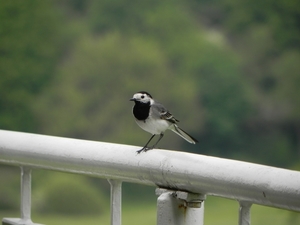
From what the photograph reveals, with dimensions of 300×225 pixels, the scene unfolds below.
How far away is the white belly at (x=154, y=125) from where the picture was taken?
116 inches

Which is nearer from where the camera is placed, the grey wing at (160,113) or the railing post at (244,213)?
the railing post at (244,213)

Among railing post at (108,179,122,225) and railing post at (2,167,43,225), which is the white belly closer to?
railing post at (2,167,43,225)

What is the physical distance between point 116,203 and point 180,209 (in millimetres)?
178

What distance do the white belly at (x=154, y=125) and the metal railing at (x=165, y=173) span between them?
1366mm

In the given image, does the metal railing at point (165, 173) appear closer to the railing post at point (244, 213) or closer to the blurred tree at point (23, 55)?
the railing post at point (244, 213)

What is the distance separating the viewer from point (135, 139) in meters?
11.4

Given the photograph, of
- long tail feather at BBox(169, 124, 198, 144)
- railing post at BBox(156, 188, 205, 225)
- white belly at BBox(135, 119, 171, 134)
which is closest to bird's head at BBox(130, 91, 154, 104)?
white belly at BBox(135, 119, 171, 134)

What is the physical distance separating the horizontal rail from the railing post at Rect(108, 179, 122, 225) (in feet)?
0.08

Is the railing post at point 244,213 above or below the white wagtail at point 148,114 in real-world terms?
below

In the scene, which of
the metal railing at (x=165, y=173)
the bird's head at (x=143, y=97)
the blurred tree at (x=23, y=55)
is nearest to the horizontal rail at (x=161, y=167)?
the metal railing at (x=165, y=173)

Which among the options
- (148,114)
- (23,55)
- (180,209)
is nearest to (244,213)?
(180,209)

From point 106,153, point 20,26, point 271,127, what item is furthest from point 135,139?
point 106,153

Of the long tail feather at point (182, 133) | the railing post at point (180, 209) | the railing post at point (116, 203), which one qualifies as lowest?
the railing post at point (180, 209)

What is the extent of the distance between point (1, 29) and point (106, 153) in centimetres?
1288
